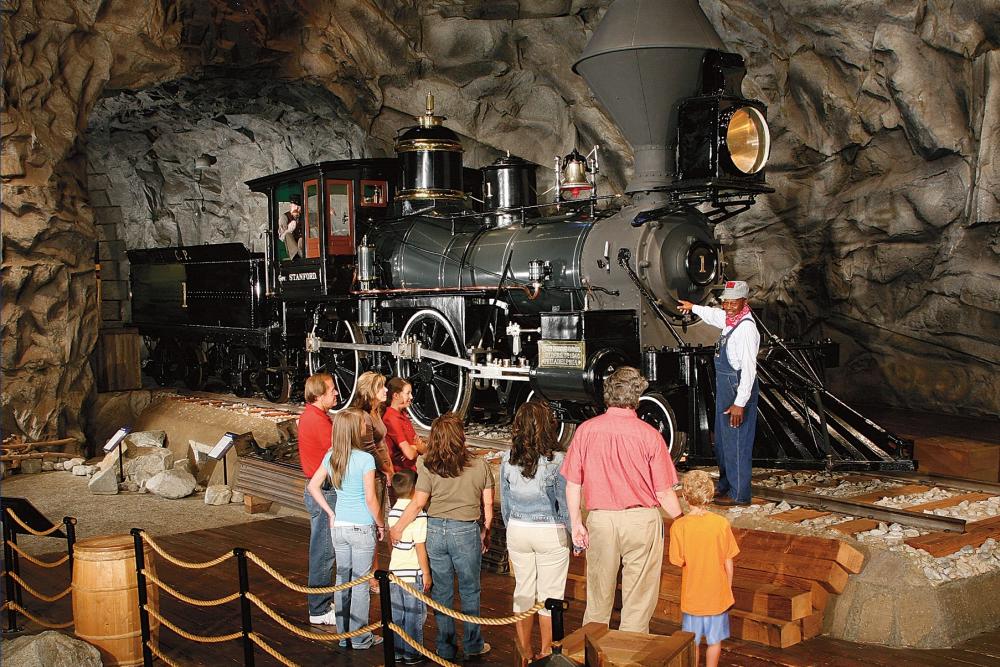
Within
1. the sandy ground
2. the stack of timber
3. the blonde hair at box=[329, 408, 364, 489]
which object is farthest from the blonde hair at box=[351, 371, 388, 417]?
the sandy ground

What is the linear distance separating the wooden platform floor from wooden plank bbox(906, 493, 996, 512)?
3.54ft

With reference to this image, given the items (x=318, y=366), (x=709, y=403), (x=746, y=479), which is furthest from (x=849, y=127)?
(x=318, y=366)

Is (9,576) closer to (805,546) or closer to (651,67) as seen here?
(805,546)

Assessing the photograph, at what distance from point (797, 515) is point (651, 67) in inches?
148

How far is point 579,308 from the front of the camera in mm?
8609

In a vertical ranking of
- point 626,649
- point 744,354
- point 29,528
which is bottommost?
point 29,528

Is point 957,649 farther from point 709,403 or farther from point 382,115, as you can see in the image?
point 382,115

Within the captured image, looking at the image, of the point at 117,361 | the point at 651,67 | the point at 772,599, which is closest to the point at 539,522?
the point at 772,599

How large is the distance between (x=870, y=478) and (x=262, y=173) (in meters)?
13.4

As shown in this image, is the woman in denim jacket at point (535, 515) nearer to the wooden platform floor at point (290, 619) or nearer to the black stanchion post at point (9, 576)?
the wooden platform floor at point (290, 619)

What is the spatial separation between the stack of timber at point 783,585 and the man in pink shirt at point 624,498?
88cm

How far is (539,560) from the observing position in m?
4.56

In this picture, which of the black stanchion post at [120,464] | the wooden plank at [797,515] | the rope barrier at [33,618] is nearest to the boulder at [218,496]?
the black stanchion post at [120,464]

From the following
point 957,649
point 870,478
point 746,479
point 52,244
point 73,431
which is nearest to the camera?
point 957,649
